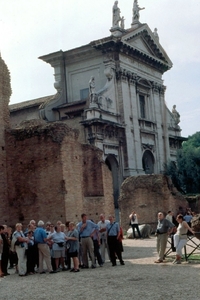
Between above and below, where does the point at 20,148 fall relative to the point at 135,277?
above

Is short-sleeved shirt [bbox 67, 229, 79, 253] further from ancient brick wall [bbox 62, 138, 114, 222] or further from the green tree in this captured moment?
the green tree

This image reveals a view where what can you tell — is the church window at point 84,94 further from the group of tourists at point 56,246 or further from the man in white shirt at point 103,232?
the group of tourists at point 56,246

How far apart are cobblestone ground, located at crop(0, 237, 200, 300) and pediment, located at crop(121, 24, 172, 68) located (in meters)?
25.6

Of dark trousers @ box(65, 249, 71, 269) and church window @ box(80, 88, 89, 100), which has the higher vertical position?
church window @ box(80, 88, 89, 100)

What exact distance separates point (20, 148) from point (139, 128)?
19.8 metres

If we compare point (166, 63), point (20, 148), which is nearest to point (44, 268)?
point (20, 148)

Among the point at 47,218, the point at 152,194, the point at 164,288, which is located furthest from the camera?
the point at 152,194

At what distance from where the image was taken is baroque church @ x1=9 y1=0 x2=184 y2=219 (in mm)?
33094

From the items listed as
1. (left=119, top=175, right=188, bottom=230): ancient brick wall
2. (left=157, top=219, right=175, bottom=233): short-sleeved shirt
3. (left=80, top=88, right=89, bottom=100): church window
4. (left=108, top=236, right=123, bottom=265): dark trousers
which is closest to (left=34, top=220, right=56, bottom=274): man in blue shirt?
(left=108, top=236, right=123, bottom=265): dark trousers

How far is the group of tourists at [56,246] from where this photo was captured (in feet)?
39.2

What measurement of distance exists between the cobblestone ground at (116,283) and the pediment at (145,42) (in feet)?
83.9

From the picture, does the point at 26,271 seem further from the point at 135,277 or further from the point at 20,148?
the point at 20,148

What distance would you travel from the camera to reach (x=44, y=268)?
42.2ft

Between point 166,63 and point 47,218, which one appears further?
point 166,63
